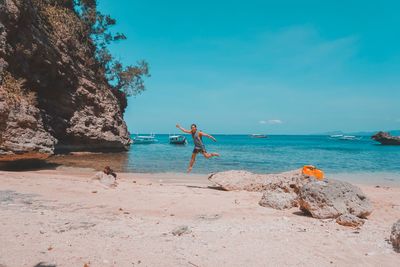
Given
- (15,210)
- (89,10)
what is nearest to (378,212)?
(15,210)

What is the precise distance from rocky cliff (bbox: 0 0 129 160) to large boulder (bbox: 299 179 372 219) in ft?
37.4

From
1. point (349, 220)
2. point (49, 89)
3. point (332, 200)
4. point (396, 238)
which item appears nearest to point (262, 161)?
point (49, 89)

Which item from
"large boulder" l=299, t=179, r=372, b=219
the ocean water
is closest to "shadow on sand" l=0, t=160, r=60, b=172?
the ocean water

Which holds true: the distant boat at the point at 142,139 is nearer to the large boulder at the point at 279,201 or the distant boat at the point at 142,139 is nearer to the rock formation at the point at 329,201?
the large boulder at the point at 279,201

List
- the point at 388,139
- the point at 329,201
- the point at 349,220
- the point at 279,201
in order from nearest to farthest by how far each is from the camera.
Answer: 1. the point at 349,220
2. the point at 329,201
3. the point at 279,201
4. the point at 388,139

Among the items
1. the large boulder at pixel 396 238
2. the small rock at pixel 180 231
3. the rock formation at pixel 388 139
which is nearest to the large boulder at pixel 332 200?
the large boulder at pixel 396 238

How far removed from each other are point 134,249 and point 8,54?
49.6 ft

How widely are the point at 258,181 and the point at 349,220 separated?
4467 mm

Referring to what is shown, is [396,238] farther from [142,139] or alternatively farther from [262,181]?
[142,139]

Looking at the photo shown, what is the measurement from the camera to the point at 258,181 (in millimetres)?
10914

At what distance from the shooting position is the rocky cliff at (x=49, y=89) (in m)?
13.7

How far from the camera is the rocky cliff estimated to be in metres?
13.7

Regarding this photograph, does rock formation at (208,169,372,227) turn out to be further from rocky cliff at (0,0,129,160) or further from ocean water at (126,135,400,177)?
rocky cliff at (0,0,129,160)

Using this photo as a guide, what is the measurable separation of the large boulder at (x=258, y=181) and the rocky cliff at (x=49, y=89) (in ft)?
26.4
